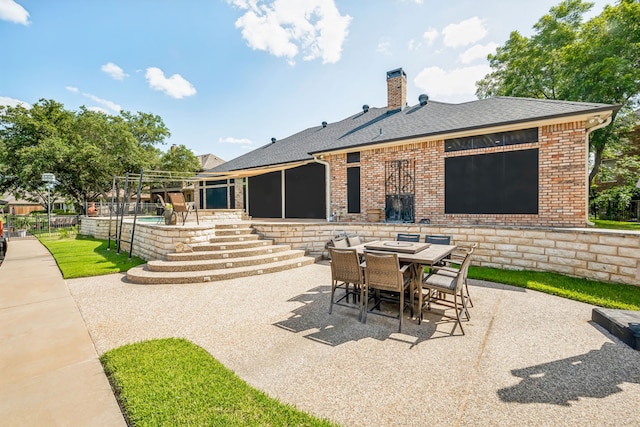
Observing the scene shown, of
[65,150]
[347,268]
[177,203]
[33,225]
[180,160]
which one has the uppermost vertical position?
[65,150]

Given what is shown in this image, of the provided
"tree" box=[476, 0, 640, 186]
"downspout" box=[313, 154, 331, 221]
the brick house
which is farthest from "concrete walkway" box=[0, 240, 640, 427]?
"tree" box=[476, 0, 640, 186]

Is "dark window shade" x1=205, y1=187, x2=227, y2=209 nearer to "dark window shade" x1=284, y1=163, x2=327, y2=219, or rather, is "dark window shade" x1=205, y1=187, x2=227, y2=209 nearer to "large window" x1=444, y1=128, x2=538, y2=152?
"dark window shade" x1=284, y1=163, x2=327, y2=219

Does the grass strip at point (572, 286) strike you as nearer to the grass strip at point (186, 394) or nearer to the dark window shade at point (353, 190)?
the dark window shade at point (353, 190)

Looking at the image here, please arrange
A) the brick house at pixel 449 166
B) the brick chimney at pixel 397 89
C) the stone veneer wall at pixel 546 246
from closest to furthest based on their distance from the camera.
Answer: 1. the stone veneer wall at pixel 546 246
2. the brick house at pixel 449 166
3. the brick chimney at pixel 397 89

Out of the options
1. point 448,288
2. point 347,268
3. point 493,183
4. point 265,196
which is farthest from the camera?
point 265,196

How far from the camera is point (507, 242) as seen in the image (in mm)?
7953

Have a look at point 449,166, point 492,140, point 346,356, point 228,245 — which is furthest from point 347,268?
point 492,140

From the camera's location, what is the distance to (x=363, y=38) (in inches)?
479

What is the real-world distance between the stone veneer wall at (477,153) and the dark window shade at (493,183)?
6.2 inches

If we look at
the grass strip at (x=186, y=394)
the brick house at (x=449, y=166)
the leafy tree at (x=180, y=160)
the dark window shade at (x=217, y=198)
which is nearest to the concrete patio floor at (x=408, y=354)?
the grass strip at (x=186, y=394)

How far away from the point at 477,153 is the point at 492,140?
57 cm

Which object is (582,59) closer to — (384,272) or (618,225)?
(618,225)

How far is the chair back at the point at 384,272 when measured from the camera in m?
4.61

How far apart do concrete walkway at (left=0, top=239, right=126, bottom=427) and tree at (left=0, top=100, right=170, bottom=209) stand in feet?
75.7
